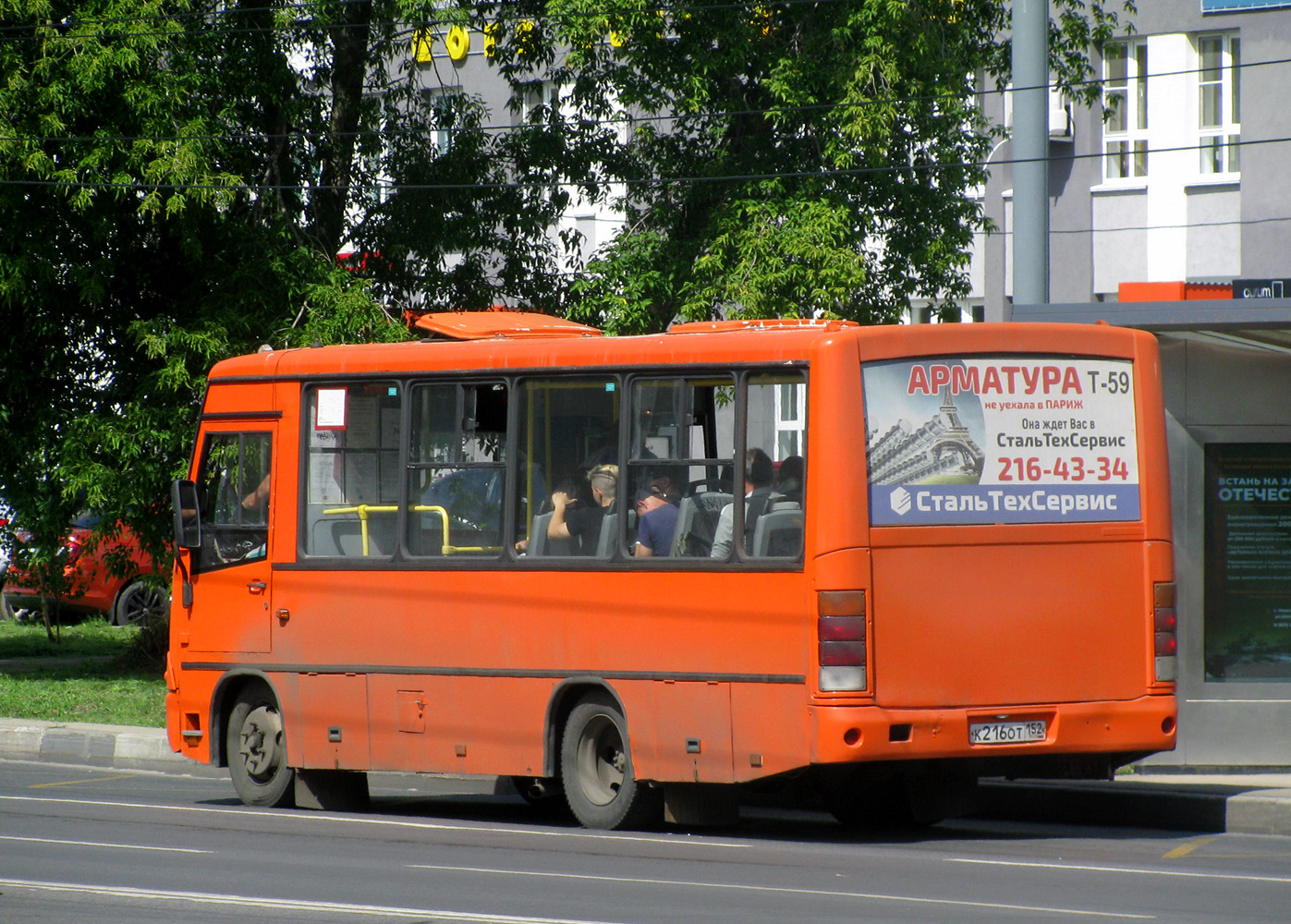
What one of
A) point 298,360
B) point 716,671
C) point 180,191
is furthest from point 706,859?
point 180,191

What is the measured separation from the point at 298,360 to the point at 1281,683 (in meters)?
6.61

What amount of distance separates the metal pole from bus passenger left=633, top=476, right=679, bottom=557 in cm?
407

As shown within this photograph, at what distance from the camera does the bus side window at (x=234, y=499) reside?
12430 millimetres

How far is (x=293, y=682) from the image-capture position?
12086 millimetres

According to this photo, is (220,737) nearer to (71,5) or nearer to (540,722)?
(540,722)

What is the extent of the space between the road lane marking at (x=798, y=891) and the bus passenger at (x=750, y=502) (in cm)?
197

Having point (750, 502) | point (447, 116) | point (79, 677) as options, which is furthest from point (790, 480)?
point (447, 116)

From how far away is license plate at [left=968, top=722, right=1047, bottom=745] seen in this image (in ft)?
32.1

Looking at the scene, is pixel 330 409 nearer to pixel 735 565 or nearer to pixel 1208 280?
pixel 735 565

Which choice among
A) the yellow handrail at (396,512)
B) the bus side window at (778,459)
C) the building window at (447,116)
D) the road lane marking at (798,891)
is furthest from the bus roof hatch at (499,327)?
the building window at (447,116)

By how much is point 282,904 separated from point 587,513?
3.34 m

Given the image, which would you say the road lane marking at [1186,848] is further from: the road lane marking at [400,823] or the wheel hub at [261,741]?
the wheel hub at [261,741]

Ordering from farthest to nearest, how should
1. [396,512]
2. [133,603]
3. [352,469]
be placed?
1. [133,603]
2. [352,469]
3. [396,512]

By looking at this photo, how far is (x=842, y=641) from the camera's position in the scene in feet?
31.2
